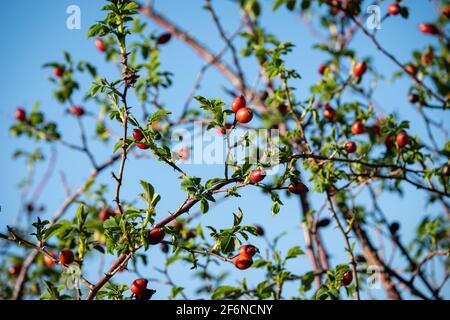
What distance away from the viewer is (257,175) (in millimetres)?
1662

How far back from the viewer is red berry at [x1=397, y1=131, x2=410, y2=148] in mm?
2748

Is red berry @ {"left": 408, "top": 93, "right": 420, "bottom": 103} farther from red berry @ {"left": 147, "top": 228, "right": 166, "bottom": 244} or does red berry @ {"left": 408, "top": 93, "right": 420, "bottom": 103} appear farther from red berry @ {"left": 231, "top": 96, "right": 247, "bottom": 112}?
red berry @ {"left": 147, "top": 228, "right": 166, "bottom": 244}

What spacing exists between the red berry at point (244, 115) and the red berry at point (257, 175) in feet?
1.09

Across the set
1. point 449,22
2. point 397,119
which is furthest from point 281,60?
point 449,22

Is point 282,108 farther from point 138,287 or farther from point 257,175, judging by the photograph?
point 138,287

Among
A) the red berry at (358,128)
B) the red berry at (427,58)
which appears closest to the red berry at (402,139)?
the red berry at (358,128)

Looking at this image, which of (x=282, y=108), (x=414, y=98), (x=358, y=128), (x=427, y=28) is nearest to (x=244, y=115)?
(x=282, y=108)

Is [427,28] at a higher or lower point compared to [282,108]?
higher

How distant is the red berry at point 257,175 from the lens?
1652 millimetres

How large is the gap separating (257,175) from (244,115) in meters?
0.38

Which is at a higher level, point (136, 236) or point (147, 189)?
point (147, 189)
